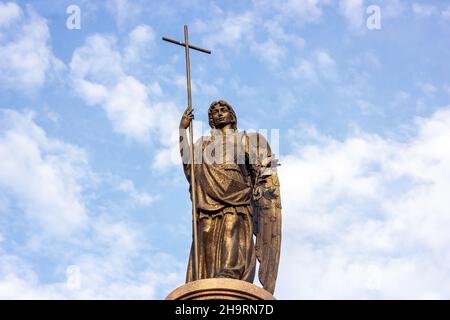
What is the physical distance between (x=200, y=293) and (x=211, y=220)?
8.29 ft

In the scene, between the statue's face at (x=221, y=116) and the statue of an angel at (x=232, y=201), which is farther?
the statue's face at (x=221, y=116)

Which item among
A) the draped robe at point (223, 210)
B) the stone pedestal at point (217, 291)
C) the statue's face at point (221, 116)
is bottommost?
the stone pedestal at point (217, 291)

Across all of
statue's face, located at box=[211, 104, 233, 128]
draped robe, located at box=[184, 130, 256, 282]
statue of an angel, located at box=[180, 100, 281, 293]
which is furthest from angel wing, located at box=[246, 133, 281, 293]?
statue's face, located at box=[211, 104, 233, 128]

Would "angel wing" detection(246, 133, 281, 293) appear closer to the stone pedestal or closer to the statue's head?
the statue's head

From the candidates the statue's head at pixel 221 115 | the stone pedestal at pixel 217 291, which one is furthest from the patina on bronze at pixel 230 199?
the stone pedestal at pixel 217 291

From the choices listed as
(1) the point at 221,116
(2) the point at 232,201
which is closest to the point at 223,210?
(2) the point at 232,201

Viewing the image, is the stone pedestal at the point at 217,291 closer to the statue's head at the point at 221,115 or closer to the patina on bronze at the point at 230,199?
the patina on bronze at the point at 230,199

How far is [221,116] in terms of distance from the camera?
20078 mm

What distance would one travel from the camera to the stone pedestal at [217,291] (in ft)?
53.8

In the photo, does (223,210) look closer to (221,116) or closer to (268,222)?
(268,222)

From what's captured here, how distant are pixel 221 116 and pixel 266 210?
202cm

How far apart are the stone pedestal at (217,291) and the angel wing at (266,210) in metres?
2.42
